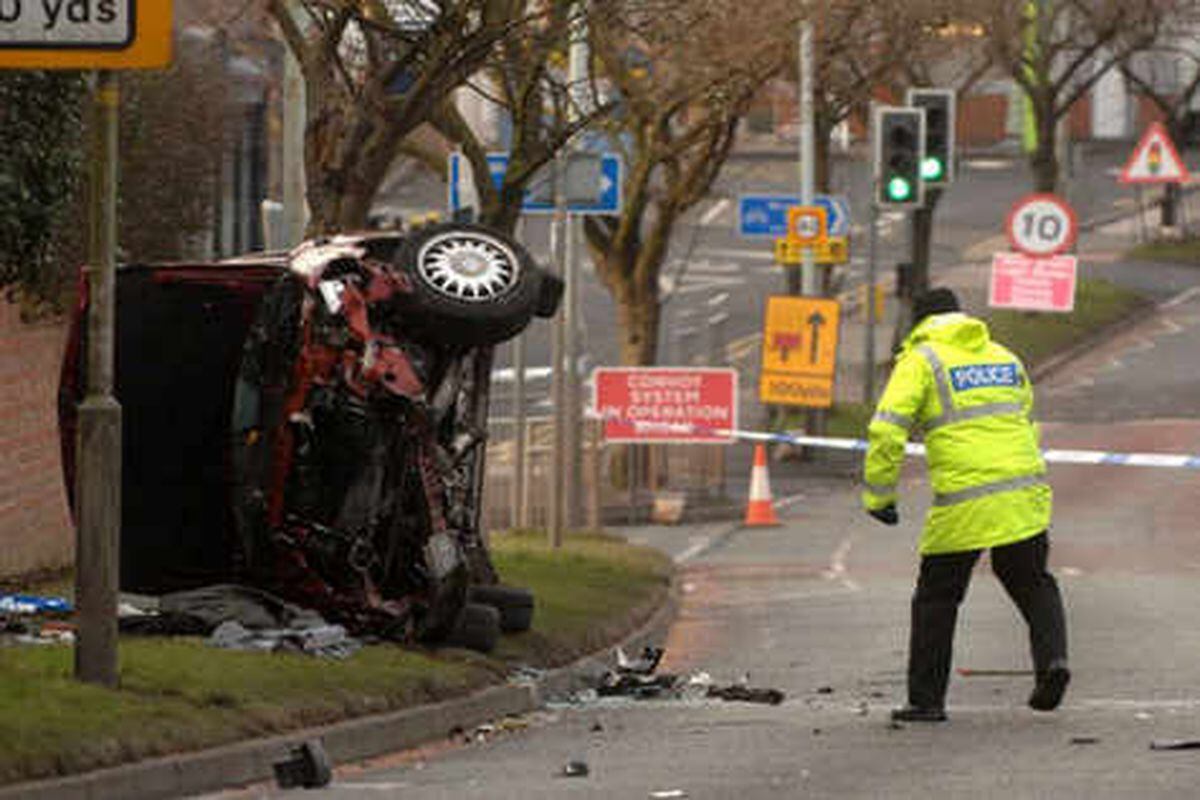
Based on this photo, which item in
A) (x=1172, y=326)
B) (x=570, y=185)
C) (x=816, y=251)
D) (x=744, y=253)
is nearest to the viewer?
(x=570, y=185)

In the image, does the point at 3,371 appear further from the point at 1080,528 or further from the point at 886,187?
the point at 886,187

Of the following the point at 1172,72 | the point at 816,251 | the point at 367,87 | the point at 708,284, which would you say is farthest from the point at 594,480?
the point at 1172,72

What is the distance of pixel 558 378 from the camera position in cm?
2405

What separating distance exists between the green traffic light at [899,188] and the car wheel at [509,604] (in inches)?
681

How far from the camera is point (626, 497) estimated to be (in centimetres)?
3200

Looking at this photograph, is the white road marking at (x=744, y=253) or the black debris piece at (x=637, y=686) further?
the white road marking at (x=744, y=253)

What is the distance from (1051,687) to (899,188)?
65.7 feet

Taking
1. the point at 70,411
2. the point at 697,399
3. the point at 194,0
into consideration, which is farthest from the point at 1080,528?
the point at 70,411

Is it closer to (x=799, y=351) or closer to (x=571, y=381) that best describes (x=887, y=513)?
(x=571, y=381)

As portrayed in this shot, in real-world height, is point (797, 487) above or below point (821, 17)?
below

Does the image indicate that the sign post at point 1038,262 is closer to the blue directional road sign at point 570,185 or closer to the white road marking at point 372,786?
the blue directional road sign at point 570,185

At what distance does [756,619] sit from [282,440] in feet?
20.8

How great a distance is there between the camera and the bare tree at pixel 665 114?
2755 centimetres

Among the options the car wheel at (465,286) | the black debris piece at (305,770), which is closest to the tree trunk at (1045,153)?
the car wheel at (465,286)
